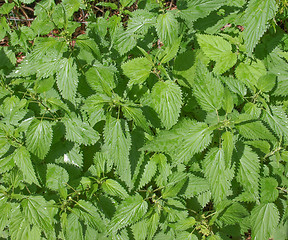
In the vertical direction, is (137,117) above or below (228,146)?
above

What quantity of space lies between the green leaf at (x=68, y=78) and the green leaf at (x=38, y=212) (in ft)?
3.52

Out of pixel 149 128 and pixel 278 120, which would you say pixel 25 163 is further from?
pixel 278 120

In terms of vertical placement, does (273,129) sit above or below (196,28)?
below

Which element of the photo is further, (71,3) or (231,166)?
(71,3)

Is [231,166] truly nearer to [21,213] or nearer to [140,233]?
[140,233]

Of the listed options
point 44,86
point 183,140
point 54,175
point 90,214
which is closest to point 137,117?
point 183,140

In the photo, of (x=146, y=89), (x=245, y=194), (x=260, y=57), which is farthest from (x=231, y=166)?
(x=260, y=57)

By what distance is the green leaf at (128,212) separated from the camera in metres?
2.38

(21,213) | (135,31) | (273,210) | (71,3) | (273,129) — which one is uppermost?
(71,3)

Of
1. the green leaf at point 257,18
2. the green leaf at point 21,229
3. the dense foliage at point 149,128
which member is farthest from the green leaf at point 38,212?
the green leaf at point 257,18

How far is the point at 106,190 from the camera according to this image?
254 cm

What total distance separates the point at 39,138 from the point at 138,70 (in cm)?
111

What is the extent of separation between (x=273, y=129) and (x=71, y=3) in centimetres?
238

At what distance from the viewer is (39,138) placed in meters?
2.32
